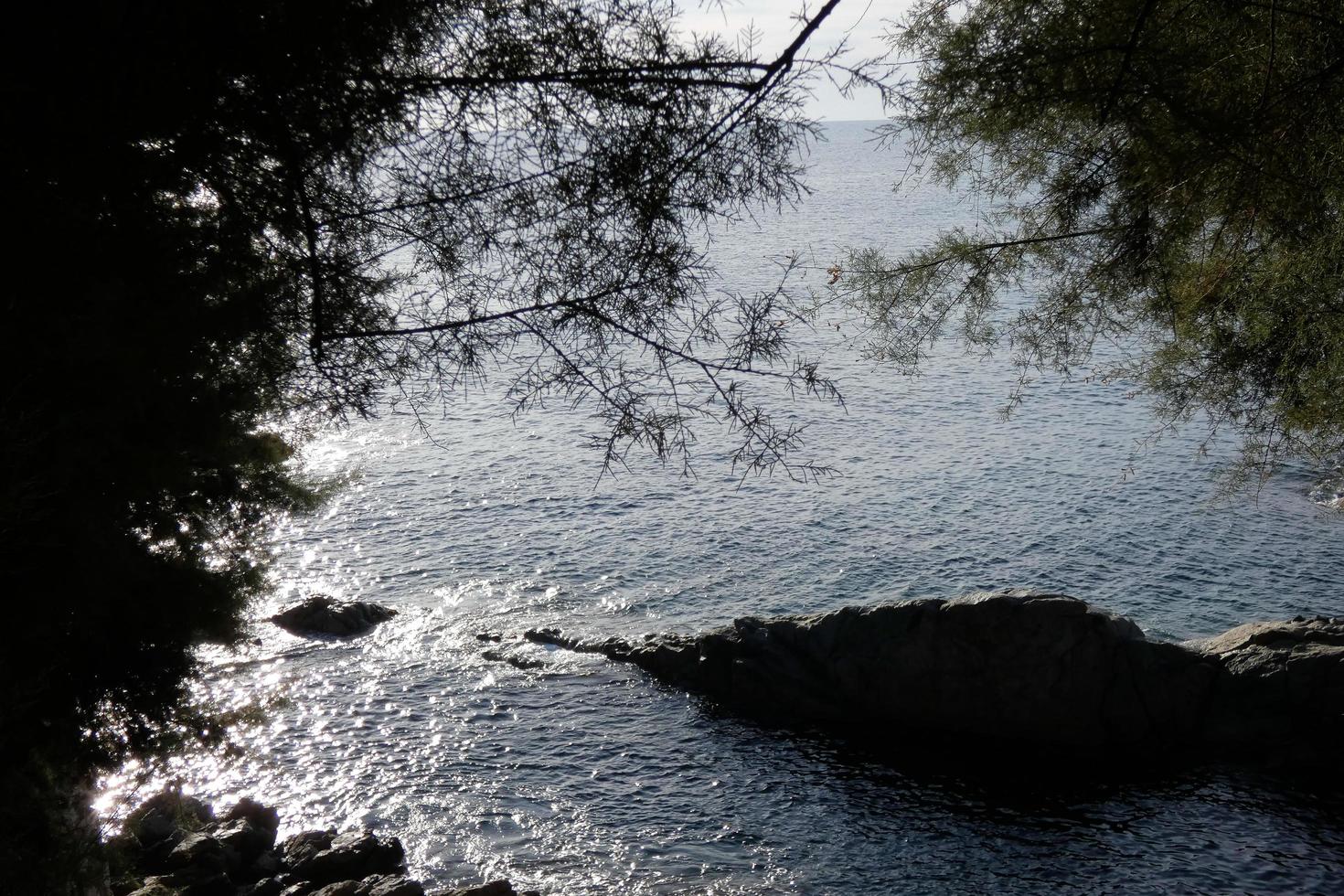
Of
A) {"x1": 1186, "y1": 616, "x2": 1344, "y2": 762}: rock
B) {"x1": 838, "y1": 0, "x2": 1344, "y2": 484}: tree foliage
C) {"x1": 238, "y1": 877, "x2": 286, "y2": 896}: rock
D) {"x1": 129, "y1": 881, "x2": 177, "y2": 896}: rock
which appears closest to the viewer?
{"x1": 838, "y1": 0, "x2": 1344, "y2": 484}: tree foliage

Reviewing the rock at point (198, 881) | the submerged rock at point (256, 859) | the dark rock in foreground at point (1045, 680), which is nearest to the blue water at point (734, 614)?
the submerged rock at point (256, 859)

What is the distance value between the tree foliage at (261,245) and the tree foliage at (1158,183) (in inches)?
58.7

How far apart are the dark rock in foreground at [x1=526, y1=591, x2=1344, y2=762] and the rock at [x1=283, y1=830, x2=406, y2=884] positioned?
4.71 m

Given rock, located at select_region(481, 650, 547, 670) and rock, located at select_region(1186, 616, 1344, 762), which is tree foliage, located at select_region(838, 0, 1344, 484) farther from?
rock, located at select_region(481, 650, 547, 670)

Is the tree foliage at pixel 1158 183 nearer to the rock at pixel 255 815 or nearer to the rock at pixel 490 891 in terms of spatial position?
the rock at pixel 490 891

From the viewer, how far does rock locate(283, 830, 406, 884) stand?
955cm

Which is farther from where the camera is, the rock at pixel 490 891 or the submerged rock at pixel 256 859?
the submerged rock at pixel 256 859

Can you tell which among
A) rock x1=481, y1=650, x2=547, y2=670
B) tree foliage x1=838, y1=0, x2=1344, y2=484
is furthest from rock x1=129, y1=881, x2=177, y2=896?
tree foliage x1=838, y1=0, x2=1344, y2=484

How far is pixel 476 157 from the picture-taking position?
504cm

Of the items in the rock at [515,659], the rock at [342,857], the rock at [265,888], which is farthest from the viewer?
the rock at [515,659]

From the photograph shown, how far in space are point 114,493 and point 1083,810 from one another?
9587 millimetres

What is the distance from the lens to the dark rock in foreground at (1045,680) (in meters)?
11.6

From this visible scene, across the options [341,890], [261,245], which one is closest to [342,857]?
[341,890]

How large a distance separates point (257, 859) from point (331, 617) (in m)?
5.89
